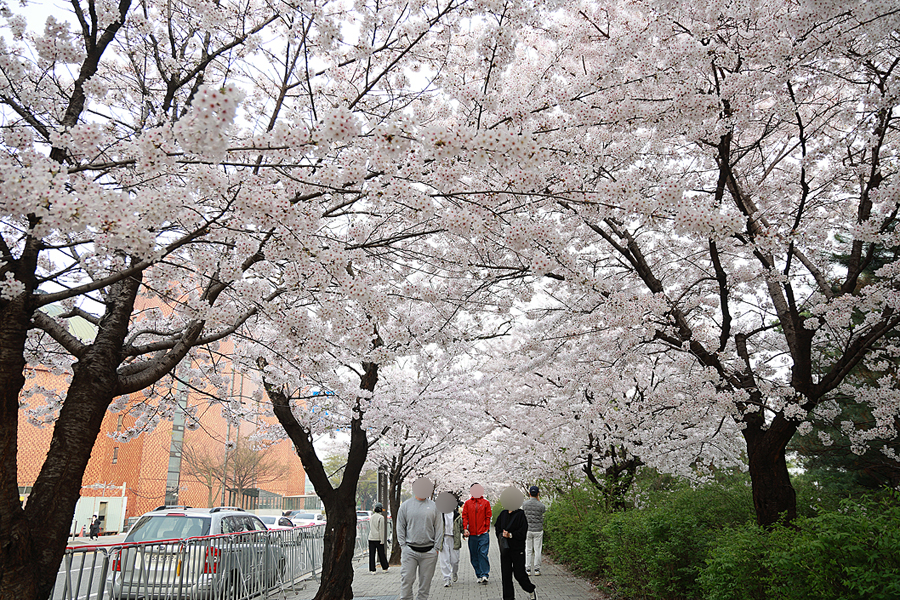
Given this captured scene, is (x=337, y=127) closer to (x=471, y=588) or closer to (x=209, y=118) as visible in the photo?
(x=209, y=118)

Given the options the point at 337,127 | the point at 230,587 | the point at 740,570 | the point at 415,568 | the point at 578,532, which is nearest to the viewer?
the point at 337,127

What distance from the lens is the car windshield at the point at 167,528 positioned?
8.89 meters

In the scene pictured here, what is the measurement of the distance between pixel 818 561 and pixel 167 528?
876 cm

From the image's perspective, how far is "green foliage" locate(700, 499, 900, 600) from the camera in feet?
11.0

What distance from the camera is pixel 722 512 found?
815 centimetres

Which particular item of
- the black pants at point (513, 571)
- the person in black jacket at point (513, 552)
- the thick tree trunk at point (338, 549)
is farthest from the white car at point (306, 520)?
the black pants at point (513, 571)

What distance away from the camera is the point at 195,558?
741 centimetres

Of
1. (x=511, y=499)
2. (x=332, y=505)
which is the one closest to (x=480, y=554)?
(x=511, y=499)

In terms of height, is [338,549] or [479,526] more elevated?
[479,526]

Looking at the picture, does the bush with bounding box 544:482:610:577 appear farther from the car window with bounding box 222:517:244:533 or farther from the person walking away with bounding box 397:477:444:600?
the car window with bounding box 222:517:244:533

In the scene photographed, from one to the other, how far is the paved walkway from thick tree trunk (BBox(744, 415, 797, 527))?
10.8 ft

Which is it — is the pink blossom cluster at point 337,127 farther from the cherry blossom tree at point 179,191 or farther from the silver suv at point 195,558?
the silver suv at point 195,558

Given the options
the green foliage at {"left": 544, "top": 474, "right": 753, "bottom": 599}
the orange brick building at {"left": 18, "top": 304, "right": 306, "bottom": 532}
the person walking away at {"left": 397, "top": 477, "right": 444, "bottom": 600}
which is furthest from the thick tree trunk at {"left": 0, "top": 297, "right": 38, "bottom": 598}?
the orange brick building at {"left": 18, "top": 304, "right": 306, "bottom": 532}

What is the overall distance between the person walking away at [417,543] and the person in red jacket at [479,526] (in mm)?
3985
